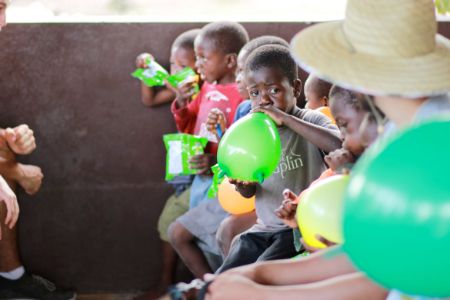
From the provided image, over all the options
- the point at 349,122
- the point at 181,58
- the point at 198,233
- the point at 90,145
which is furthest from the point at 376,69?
the point at 90,145

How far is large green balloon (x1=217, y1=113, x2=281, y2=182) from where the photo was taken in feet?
8.28

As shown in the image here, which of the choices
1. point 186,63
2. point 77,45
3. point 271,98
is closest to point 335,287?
point 271,98

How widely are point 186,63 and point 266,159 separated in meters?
1.44

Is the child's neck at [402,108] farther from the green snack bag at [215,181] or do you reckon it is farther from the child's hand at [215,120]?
the child's hand at [215,120]

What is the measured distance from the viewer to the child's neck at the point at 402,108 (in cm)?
167

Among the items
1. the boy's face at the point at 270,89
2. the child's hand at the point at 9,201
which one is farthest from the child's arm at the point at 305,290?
the child's hand at the point at 9,201

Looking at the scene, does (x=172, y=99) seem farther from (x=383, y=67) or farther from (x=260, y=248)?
(x=383, y=67)

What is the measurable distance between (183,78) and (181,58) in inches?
4.6

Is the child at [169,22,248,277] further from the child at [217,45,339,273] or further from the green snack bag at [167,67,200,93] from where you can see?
the child at [217,45,339,273]

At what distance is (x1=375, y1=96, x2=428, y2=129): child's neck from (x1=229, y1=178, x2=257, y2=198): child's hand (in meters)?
1.08

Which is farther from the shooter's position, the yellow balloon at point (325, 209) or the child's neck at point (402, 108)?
the yellow balloon at point (325, 209)

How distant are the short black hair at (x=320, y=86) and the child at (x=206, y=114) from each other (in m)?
0.46

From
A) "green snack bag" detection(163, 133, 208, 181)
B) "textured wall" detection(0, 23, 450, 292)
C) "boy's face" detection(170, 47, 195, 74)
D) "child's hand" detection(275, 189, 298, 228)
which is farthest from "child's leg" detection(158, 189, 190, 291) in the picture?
"child's hand" detection(275, 189, 298, 228)

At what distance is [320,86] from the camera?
323cm
